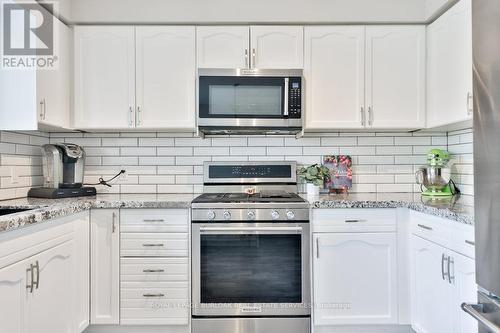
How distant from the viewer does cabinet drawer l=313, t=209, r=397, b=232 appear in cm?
204

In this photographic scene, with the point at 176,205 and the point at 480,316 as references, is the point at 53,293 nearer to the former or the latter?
the point at 176,205

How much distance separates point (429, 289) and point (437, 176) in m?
0.86

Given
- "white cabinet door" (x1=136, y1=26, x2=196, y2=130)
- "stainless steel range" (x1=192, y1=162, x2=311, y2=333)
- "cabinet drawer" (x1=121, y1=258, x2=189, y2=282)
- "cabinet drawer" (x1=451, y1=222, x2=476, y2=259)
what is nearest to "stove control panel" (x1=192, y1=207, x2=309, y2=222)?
"stainless steel range" (x1=192, y1=162, x2=311, y2=333)

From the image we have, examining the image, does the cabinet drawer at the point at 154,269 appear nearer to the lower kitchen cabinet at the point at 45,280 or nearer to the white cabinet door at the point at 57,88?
the lower kitchen cabinet at the point at 45,280

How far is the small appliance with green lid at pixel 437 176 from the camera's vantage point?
2.32 m

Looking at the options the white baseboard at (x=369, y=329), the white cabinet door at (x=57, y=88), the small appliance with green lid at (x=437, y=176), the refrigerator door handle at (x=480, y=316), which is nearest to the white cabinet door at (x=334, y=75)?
the small appliance with green lid at (x=437, y=176)

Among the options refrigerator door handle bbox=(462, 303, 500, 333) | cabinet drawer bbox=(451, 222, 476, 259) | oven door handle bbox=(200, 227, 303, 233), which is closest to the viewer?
refrigerator door handle bbox=(462, 303, 500, 333)

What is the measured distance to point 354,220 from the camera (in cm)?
204

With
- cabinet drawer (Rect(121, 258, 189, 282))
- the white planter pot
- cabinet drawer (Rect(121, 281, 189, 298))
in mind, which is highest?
the white planter pot

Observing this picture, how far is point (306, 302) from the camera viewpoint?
2.04 meters

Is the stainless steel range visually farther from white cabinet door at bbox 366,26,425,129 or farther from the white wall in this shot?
the white wall

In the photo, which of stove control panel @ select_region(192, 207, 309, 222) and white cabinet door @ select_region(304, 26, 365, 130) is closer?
stove control panel @ select_region(192, 207, 309, 222)

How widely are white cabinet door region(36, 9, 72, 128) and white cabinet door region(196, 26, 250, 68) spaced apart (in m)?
0.90

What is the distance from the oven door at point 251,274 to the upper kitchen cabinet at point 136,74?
88cm
